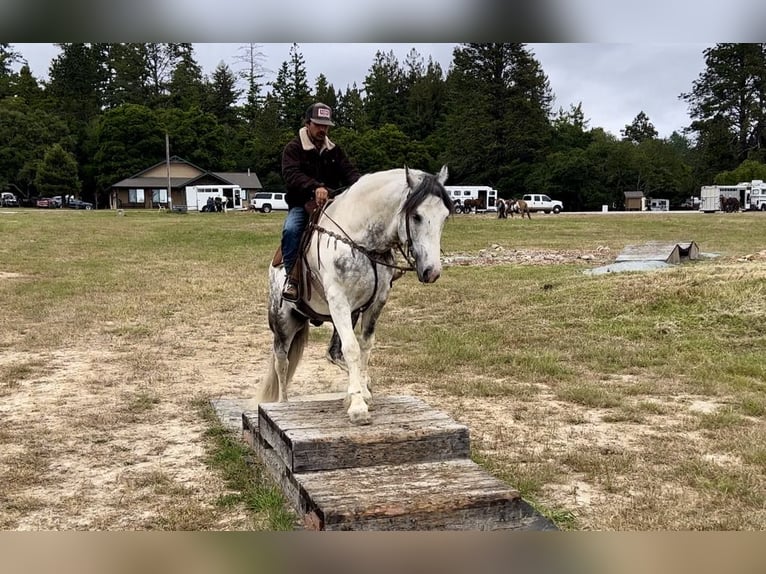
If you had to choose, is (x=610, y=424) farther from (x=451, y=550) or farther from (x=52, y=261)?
(x=52, y=261)

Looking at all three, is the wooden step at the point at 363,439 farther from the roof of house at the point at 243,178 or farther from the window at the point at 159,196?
the window at the point at 159,196

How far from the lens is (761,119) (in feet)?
153

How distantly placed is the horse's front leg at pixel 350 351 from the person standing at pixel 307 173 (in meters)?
0.60

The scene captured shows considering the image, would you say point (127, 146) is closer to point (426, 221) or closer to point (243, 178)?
point (243, 178)

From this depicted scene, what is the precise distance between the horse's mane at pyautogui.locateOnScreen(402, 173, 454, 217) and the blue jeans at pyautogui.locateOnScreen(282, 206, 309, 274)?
43.6 inches

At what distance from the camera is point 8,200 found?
6125 centimetres

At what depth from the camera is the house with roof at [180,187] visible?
2100 inches

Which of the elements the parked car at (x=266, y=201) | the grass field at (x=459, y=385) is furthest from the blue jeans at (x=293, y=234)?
the parked car at (x=266, y=201)

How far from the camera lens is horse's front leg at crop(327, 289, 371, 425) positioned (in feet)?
14.1

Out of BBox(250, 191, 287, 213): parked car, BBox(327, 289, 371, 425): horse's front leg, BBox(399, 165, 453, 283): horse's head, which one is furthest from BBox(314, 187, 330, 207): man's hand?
BBox(250, 191, 287, 213): parked car

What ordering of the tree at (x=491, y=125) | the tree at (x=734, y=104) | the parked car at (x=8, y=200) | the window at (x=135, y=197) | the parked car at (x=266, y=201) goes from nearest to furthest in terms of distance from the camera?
the tree at (x=491, y=125), the tree at (x=734, y=104), the parked car at (x=266, y=201), the window at (x=135, y=197), the parked car at (x=8, y=200)

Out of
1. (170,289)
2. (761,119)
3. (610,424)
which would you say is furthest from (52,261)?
(761,119)

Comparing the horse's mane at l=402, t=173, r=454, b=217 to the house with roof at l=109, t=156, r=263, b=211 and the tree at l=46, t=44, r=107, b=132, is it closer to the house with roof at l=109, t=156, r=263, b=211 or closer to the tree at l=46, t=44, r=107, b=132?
the house with roof at l=109, t=156, r=263, b=211

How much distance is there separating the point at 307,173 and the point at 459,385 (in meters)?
3.15
